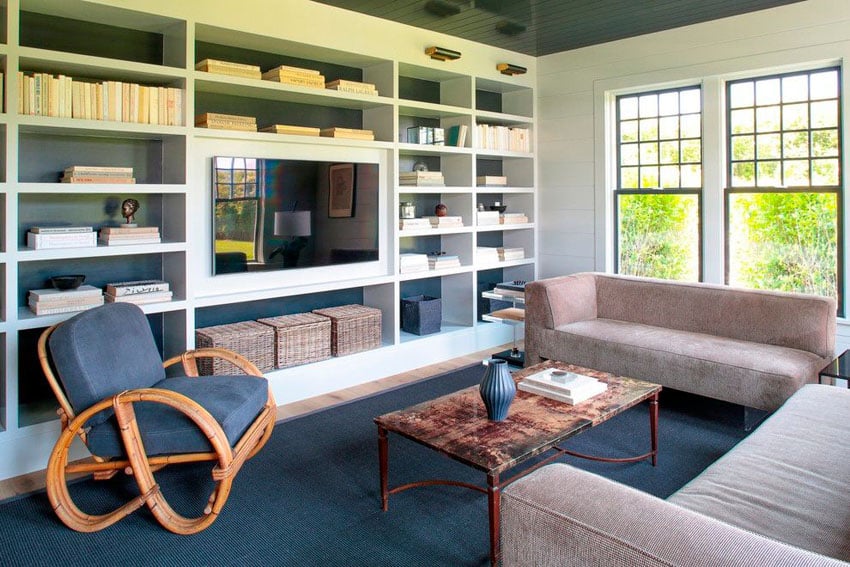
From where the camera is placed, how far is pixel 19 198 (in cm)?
342

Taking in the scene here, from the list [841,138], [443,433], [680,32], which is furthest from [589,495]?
[680,32]

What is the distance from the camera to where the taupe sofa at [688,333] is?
3455mm

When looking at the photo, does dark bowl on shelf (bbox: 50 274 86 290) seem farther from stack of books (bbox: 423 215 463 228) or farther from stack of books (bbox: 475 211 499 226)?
stack of books (bbox: 475 211 499 226)

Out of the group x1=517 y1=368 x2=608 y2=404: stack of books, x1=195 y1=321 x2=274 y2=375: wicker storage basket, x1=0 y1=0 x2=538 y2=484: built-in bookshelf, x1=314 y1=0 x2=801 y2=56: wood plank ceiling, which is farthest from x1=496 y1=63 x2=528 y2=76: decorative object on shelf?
x1=517 y1=368 x2=608 y2=404: stack of books

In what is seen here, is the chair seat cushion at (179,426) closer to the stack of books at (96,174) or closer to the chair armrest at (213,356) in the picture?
the chair armrest at (213,356)

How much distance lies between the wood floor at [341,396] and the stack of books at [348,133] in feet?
5.77

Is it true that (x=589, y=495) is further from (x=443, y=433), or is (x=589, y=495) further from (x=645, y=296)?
(x=645, y=296)

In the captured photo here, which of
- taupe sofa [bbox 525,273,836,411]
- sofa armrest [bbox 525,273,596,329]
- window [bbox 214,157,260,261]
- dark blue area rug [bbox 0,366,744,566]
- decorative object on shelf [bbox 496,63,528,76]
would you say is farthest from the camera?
decorative object on shelf [bbox 496,63,528,76]

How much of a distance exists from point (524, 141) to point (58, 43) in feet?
12.4

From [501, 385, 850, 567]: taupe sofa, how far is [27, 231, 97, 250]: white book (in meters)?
2.77

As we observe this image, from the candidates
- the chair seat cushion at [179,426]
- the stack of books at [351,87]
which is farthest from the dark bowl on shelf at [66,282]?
the stack of books at [351,87]

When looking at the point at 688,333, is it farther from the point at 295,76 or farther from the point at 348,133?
the point at 295,76

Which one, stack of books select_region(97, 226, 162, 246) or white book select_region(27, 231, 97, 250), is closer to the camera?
white book select_region(27, 231, 97, 250)

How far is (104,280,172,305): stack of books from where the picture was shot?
350cm
